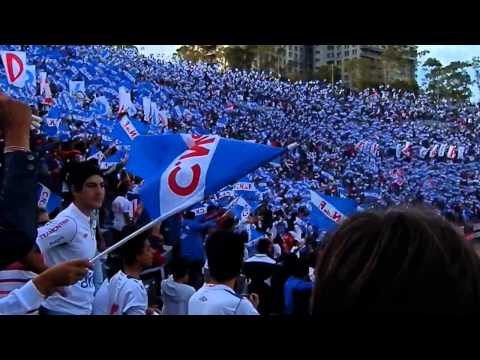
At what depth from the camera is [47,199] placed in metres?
4.30

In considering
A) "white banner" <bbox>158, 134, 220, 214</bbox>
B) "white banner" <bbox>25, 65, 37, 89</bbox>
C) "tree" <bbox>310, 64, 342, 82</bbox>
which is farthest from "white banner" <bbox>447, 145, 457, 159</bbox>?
"white banner" <bbox>158, 134, 220, 214</bbox>

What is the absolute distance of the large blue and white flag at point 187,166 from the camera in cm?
243

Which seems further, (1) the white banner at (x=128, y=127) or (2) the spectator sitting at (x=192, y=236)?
(1) the white banner at (x=128, y=127)

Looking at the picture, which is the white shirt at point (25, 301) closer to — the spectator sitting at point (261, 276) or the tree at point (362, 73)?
the spectator sitting at point (261, 276)

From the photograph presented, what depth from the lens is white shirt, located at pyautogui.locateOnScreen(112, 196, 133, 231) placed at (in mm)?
4875

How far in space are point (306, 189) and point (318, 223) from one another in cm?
85

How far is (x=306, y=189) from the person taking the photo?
597 cm

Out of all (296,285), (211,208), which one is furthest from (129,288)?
(211,208)

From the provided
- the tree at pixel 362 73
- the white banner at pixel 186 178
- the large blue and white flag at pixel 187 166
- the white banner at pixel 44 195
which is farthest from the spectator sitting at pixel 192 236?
the tree at pixel 362 73

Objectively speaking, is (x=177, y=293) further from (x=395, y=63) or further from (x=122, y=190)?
(x=395, y=63)

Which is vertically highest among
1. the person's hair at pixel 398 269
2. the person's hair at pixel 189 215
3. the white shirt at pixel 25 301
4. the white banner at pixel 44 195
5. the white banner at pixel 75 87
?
the white banner at pixel 75 87

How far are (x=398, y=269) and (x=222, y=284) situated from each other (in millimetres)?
1740

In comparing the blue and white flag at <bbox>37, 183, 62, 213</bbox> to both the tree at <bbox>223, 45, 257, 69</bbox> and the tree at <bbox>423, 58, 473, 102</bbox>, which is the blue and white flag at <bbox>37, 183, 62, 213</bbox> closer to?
the tree at <bbox>223, 45, 257, 69</bbox>
